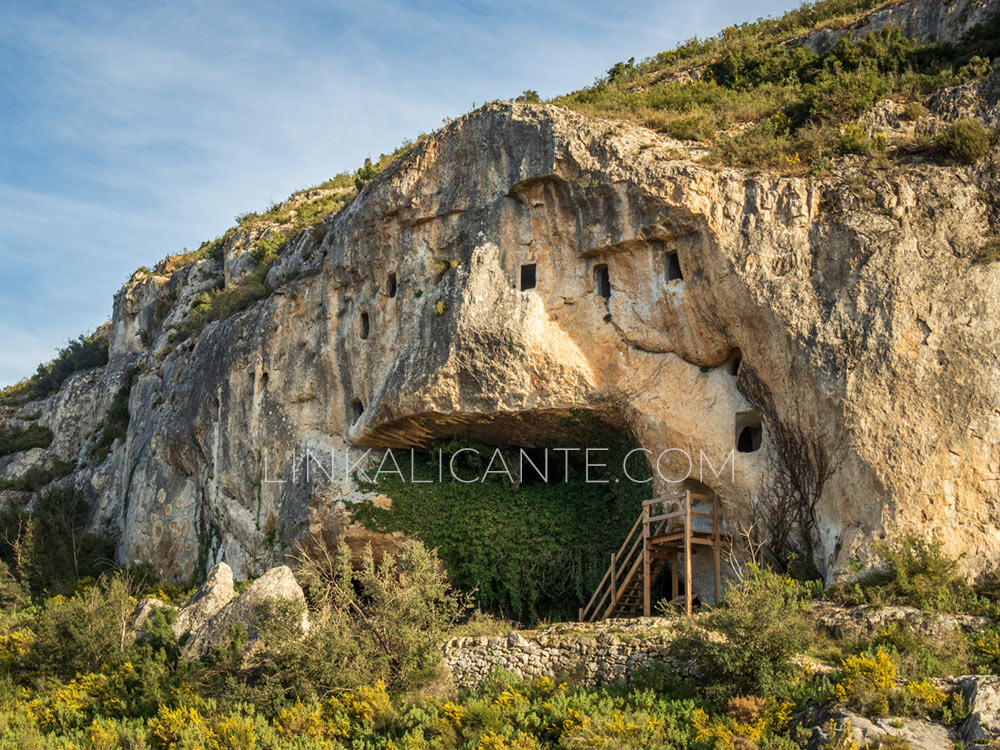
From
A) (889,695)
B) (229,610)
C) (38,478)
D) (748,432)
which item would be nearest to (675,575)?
(748,432)

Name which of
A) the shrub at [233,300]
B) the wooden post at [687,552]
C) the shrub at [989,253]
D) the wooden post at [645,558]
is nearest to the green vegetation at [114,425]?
the shrub at [233,300]

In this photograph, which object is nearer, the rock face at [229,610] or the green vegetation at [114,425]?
the rock face at [229,610]

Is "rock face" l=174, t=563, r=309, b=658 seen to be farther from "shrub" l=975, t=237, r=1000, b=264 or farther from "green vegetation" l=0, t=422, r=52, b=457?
"green vegetation" l=0, t=422, r=52, b=457

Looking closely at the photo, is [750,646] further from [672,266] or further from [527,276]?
[527,276]

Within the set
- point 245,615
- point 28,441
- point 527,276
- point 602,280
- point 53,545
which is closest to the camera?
point 245,615

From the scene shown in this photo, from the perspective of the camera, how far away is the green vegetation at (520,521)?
2470 centimetres

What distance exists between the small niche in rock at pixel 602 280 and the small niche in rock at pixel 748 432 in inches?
152

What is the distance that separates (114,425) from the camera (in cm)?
3672

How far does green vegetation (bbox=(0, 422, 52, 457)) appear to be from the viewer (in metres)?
40.0

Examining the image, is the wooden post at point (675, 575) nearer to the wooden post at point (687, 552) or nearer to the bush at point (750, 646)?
the wooden post at point (687, 552)

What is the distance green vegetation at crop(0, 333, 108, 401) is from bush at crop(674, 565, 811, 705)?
3316cm

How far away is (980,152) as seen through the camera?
21.5 meters

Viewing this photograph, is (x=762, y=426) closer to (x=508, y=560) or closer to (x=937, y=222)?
(x=937, y=222)

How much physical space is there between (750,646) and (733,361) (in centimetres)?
758
